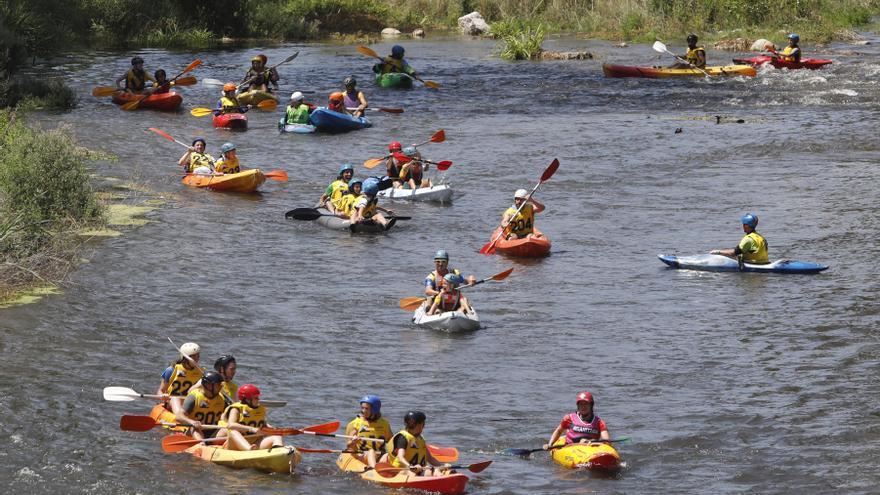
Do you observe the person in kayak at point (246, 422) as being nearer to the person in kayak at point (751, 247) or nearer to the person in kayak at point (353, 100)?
the person in kayak at point (751, 247)

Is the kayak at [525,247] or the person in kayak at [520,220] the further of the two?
the person in kayak at [520,220]

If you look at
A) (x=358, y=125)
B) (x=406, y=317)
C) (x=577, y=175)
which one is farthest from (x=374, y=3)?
(x=406, y=317)

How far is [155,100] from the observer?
33.5 m

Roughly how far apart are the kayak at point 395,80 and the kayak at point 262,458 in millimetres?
24852

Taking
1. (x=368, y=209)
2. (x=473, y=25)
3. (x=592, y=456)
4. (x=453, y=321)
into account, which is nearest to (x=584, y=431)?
(x=592, y=456)

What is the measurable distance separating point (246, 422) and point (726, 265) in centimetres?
966

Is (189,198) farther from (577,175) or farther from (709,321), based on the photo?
(709,321)

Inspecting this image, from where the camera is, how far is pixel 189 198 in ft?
81.8

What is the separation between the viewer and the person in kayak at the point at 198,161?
25.9 metres

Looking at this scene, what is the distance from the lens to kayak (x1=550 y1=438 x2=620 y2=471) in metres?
13.1

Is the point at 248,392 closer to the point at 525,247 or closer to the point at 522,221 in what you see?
the point at 525,247

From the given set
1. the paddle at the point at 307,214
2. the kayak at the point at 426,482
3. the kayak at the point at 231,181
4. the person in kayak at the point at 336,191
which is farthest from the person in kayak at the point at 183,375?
the kayak at the point at 231,181

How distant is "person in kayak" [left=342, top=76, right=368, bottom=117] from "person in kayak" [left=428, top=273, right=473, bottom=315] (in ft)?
49.4

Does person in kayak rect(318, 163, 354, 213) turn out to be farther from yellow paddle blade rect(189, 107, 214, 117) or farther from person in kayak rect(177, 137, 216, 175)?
yellow paddle blade rect(189, 107, 214, 117)
